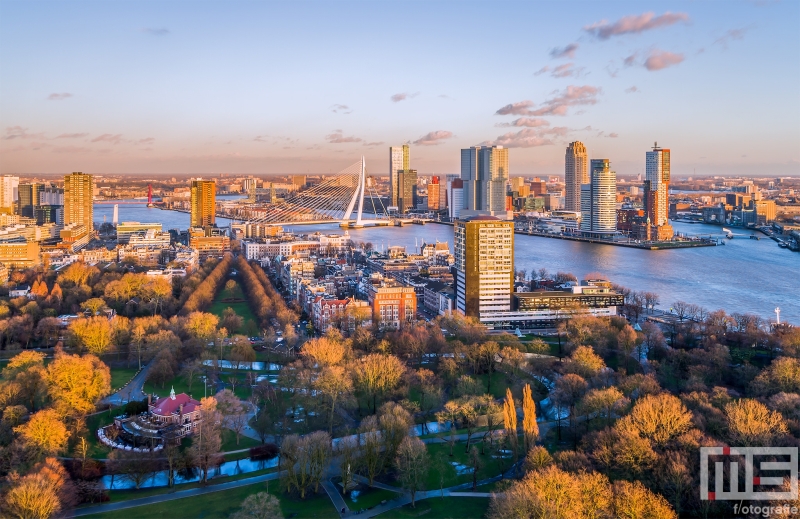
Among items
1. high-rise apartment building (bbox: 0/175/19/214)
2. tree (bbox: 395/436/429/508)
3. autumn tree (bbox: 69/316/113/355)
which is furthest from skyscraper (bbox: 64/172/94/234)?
tree (bbox: 395/436/429/508)

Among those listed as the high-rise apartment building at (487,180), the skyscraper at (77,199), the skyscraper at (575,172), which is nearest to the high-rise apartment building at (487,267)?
the skyscraper at (77,199)

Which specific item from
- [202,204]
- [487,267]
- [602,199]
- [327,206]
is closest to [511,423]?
[487,267]

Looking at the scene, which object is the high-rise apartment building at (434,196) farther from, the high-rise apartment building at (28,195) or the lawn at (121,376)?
the lawn at (121,376)

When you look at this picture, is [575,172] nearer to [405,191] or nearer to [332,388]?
[405,191]

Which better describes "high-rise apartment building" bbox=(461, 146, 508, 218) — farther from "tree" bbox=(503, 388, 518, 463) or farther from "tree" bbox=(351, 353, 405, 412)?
"tree" bbox=(503, 388, 518, 463)

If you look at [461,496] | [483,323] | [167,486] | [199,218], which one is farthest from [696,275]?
[199,218]

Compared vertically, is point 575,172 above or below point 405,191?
above

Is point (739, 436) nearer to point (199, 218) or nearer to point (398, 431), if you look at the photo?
point (398, 431)
